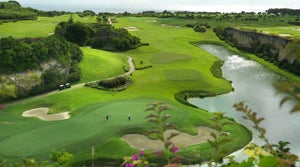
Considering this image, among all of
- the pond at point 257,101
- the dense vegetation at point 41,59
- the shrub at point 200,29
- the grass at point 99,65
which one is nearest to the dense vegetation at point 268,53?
the pond at point 257,101

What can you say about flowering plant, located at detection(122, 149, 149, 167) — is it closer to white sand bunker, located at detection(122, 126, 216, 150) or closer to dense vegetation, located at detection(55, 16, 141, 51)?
white sand bunker, located at detection(122, 126, 216, 150)

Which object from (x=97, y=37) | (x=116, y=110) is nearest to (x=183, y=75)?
(x=116, y=110)

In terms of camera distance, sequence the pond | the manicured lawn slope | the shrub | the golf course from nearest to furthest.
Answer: the golf course
the manicured lawn slope
the pond
the shrub

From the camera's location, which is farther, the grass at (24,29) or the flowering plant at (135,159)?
the grass at (24,29)

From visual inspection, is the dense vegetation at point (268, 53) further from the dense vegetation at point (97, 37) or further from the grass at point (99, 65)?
the grass at point (99, 65)

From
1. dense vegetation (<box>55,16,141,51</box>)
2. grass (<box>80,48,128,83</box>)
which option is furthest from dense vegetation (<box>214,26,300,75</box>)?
grass (<box>80,48,128,83</box>)

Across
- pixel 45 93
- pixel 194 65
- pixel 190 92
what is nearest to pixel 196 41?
pixel 194 65
